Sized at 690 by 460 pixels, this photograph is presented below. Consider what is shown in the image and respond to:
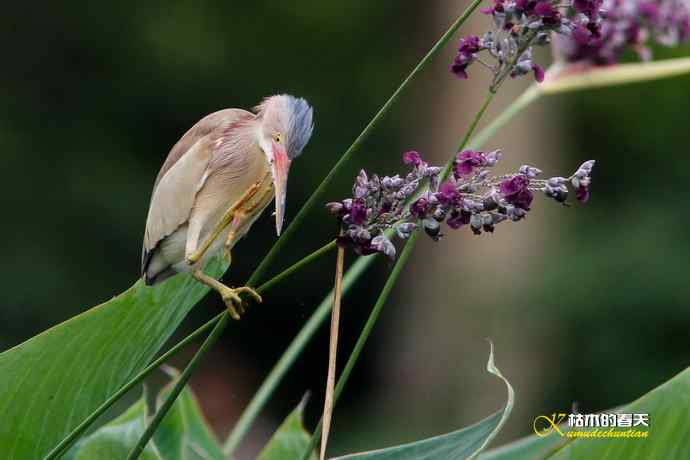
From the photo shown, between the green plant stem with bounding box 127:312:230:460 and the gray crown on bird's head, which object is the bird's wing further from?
the green plant stem with bounding box 127:312:230:460

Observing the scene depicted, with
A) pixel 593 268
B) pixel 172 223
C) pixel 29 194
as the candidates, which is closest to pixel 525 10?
pixel 172 223

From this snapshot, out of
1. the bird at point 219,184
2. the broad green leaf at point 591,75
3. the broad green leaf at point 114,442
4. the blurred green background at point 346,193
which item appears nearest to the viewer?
the broad green leaf at point 114,442

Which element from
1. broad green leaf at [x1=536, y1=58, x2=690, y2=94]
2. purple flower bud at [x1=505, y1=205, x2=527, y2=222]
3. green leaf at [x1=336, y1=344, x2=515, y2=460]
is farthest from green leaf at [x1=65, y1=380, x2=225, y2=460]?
broad green leaf at [x1=536, y1=58, x2=690, y2=94]

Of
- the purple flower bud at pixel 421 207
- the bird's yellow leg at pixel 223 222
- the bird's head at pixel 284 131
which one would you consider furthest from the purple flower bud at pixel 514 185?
the bird's yellow leg at pixel 223 222

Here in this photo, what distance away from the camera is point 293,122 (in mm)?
1835

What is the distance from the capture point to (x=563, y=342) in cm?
652

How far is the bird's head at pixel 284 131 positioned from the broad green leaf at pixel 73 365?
0.28 meters

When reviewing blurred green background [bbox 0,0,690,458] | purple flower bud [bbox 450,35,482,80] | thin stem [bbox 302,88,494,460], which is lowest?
blurred green background [bbox 0,0,690,458]

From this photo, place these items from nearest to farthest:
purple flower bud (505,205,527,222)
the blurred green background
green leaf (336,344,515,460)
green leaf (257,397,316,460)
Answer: purple flower bud (505,205,527,222)
green leaf (336,344,515,460)
green leaf (257,397,316,460)
the blurred green background

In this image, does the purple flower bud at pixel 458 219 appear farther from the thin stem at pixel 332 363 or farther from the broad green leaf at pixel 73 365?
the broad green leaf at pixel 73 365

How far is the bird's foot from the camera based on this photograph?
5.21 ft

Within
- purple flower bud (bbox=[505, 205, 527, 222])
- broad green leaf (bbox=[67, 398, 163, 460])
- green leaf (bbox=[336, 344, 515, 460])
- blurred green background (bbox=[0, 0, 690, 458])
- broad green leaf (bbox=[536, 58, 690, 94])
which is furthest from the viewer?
blurred green background (bbox=[0, 0, 690, 458])

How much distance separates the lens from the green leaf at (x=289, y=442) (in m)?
2.06

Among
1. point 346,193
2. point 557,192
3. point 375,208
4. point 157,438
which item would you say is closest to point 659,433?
point 557,192
